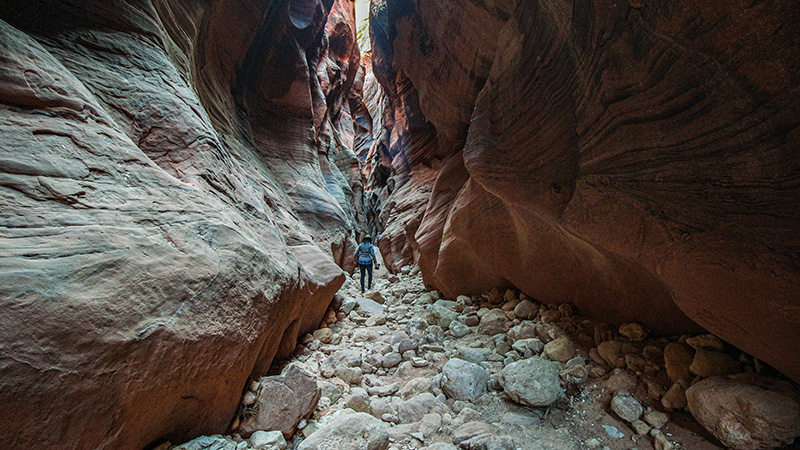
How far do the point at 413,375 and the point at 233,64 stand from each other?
828cm

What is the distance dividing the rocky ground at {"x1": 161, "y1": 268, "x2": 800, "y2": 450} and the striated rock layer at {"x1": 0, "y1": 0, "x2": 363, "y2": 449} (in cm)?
52

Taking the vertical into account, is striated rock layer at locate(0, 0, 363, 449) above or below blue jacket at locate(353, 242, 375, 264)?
above

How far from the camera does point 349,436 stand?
227 centimetres

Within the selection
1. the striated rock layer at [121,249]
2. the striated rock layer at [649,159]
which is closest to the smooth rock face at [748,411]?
the striated rock layer at [649,159]

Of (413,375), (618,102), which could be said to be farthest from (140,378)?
(618,102)

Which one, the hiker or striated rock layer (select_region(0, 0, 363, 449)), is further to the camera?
the hiker

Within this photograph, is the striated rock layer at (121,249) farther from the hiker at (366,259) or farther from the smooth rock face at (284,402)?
the hiker at (366,259)

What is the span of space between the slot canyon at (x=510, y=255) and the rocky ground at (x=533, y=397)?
0.07ft

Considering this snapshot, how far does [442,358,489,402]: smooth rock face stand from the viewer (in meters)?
3.04

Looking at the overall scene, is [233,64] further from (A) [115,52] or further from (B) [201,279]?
(B) [201,279]

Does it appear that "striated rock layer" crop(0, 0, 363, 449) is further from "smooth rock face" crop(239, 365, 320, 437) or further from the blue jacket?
the blue jacket

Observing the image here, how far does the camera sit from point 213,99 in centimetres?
623

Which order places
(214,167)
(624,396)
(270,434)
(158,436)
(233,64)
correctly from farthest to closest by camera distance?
1. (233,64)
2. (214,167)
3. (624,396)
4. (270,434)
5. (158,436)

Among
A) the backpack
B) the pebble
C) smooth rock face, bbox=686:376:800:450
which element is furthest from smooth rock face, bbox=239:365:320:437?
the backpack
